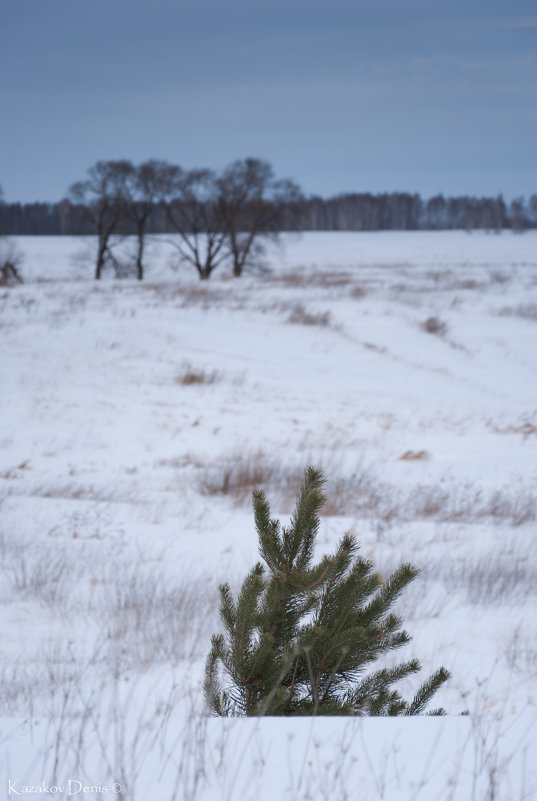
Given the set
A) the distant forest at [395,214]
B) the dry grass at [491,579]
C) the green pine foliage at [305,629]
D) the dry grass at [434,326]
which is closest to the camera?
the green pine foliage at [305,629]

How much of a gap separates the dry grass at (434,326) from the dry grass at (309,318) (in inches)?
126

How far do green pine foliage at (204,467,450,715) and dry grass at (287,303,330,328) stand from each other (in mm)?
16521

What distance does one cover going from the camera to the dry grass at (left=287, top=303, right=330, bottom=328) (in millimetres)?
18453

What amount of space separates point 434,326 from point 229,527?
1478cm

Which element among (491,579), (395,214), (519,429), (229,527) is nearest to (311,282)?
(519,429)

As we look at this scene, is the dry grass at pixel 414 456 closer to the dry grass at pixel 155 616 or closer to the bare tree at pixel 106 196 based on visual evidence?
the dry grass at pixel 155 616

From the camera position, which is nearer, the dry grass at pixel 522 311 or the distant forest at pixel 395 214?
the dry grass at pixel 522 311

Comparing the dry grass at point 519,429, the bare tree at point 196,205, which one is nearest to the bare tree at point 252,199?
the bare tree at point 196,205

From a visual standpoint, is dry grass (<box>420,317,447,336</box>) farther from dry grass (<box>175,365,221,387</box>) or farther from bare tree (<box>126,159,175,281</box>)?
bare tree (<box>126,159,175,281</box>)

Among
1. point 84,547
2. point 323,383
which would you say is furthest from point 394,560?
point 323,383

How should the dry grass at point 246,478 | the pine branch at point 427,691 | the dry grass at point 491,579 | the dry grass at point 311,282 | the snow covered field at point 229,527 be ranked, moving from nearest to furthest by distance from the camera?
1. the snow covered field at point 229,527
2. the pine branch at point 427,691
3. the dry grass at point 491,579
4. the dry grass at point 246,478
5. the dry grass at point 311,282

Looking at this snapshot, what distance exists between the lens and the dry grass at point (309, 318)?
1845 centimetres

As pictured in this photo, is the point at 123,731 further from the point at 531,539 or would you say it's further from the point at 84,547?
the point at 531,539

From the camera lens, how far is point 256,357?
48.6 ft
